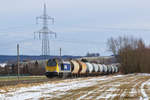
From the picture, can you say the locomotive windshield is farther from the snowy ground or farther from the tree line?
the tree line

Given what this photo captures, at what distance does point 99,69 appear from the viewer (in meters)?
72.1

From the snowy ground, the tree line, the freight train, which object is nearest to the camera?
the snowy ground

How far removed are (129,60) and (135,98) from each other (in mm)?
82640

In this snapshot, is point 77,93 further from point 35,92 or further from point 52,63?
point 52,63

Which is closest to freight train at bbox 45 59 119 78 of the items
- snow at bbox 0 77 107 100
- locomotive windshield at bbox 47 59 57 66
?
locomotive windshield at bbox 47 59 57 66

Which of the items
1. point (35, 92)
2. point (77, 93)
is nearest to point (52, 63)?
point (35, 92)

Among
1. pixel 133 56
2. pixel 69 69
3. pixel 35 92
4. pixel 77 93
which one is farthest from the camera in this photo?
pixel 133 56

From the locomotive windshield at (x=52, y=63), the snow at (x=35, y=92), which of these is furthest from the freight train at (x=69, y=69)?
the snow at (x=35, y=92)

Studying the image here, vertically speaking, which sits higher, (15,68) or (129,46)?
(129,46)

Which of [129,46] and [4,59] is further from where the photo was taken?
[4,59]

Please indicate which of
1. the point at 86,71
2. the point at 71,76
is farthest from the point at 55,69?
the point at 86,71

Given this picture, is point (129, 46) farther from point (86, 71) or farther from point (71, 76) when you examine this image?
point (71, 76)

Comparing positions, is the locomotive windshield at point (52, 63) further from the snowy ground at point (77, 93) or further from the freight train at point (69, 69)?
the snowy ground at point (77, 93)

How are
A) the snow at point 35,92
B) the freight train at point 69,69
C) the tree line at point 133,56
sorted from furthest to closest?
the tree line at point 133,56 < the freight train at point 69,69 < the snow at point 35,92
